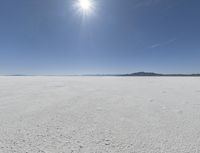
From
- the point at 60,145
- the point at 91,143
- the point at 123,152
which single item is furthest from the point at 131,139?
the point at 60,145

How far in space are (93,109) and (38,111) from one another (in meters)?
1.37

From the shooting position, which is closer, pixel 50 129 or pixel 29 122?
pixel 50 129

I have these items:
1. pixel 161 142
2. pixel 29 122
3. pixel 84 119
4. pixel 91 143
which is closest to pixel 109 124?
pixel 84 119

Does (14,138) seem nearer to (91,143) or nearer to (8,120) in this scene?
(8,120)

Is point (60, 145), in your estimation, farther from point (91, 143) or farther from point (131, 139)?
point (131, 139)

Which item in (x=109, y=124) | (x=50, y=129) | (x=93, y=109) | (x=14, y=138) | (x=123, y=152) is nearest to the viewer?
(x=123, y=152)

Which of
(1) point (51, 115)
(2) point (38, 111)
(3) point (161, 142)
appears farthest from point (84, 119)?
(3) point (161, 142)

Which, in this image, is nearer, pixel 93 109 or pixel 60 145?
pixel 60 145

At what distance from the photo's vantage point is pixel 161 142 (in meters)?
1.96

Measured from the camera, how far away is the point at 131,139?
6.72ft

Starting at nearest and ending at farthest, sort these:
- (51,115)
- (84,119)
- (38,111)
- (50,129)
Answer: (50,129)
(84,119)
(51,115)
(38,111)

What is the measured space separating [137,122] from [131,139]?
0.72 metres

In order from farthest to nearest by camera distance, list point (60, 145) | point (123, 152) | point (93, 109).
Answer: point (93, 109) → point (60, 145) → point (123, 152)

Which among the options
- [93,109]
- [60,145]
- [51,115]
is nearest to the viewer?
[60,145]
